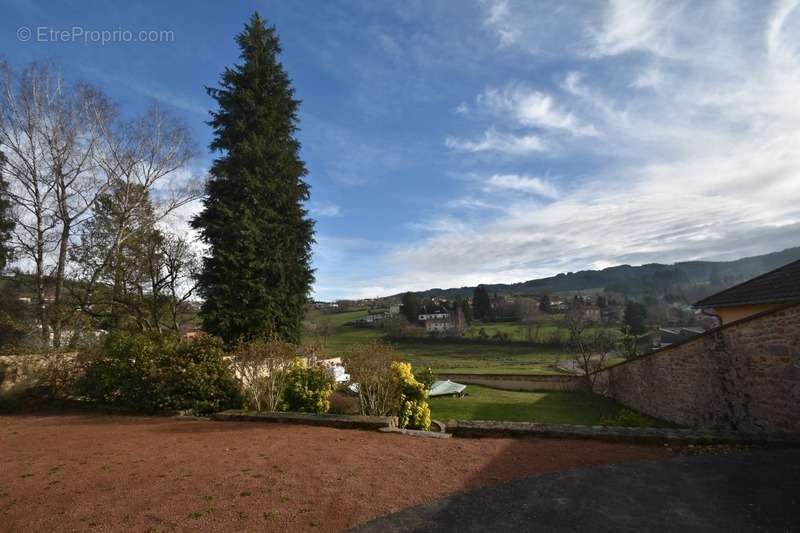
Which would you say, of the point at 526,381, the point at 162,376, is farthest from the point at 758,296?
the point at 526,381

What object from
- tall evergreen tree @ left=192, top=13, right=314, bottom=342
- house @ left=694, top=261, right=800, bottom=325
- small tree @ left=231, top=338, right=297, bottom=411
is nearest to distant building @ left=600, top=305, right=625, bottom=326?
house @ left=694, top=261, right=800, bottom=325

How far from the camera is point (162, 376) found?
367 inches

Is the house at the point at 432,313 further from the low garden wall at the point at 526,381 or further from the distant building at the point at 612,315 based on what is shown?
the low garden wall at the point at 526,381

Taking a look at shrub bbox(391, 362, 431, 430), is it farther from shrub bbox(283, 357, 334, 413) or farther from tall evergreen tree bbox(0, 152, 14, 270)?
tall evergreen tree bbox(0, 152, 14, 270)

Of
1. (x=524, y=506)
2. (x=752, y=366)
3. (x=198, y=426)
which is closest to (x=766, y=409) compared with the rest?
(x=752, y=366)

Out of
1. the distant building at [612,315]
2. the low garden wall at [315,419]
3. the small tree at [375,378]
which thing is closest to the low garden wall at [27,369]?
the low garden wall at [315,419]

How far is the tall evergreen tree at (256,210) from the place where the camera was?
49.3 feet

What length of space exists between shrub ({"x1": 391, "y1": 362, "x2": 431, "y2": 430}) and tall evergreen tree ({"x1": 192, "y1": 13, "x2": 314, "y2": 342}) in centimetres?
732

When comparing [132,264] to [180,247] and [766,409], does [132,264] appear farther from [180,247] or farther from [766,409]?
[766,409]

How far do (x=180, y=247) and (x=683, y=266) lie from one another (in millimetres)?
130056

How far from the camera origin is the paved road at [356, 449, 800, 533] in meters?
3.29

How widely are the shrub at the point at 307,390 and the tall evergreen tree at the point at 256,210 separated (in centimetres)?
537

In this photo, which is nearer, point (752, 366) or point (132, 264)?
point (752, 366)

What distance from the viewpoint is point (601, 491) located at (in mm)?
3986
